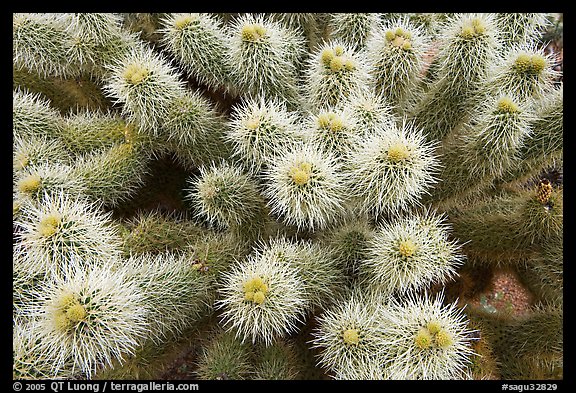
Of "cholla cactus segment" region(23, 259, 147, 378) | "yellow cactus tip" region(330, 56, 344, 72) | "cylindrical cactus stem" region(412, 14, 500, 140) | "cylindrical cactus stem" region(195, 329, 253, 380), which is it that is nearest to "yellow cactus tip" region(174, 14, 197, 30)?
"yellow cactus tip" region(330, 56, 344, 72)

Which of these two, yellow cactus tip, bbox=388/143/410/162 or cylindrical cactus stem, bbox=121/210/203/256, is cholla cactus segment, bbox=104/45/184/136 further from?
yellow cactus tip, bbox=388/143/410/162

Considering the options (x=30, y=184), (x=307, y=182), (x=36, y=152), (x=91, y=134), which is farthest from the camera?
(x=91, y=134)

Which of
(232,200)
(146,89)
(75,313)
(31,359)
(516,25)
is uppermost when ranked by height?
(516,25)

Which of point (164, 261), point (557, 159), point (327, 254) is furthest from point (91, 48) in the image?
point (557, 159)

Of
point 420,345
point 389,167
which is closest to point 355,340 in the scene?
point 420,345

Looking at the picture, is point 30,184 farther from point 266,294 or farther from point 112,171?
point 266,294

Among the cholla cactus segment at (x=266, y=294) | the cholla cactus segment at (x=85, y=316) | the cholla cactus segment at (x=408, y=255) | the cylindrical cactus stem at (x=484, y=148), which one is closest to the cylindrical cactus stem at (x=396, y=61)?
the cylindrical cactus stem at (x=484, y=148)
